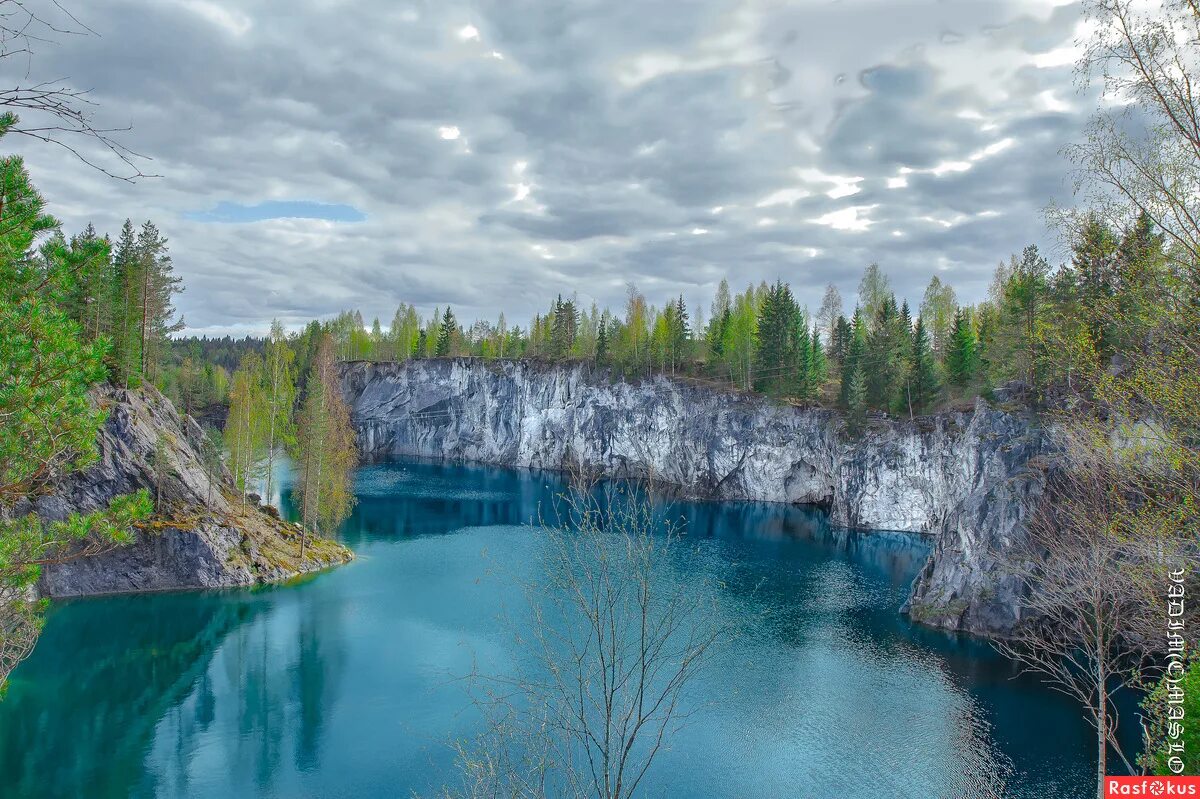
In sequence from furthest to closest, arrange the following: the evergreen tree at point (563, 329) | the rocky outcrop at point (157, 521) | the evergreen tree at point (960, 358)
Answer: the evergreen tree at point (563, 329)
the evergreen tree at point (960, 358)
the rocky outcrop at point (157, 521)

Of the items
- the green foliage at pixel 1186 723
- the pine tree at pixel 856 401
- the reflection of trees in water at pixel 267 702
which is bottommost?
the reflection of trees in water at pixel 267 702

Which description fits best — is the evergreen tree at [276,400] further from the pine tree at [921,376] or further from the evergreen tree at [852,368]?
the pine tree at [921,376]

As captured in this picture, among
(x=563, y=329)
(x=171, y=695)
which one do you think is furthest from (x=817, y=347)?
(x=171, y=695)

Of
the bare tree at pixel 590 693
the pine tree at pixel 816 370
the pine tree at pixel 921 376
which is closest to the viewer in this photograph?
the bare tree at pixel 590 693

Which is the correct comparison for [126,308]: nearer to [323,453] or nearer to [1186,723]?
[323,453]

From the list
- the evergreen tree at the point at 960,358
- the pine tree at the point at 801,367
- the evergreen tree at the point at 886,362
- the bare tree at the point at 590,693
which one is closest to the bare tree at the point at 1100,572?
the bare tree at the point at 590,693
